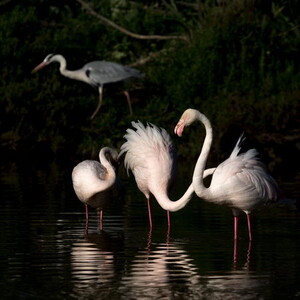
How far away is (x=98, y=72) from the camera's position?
21781 mm

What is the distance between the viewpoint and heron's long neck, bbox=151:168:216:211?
34.1 ft

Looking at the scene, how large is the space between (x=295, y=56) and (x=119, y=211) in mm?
9695

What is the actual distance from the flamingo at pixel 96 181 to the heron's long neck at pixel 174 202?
1.78ft

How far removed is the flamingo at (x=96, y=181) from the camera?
11625mm

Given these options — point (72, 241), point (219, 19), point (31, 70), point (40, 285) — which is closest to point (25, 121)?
point (31, 70)

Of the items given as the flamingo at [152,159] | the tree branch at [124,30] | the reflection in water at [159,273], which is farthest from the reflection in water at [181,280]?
the tree branch at [124,30]

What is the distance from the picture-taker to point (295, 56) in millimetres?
21953

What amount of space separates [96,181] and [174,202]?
51.5 inches

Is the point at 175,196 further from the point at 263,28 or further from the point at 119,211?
the point at 263,28

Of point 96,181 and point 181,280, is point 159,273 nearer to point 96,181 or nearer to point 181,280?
point 181,280

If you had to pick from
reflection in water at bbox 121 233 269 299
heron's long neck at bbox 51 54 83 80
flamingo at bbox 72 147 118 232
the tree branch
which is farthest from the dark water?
the tree branch

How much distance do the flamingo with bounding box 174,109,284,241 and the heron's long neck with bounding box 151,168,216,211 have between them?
22cm

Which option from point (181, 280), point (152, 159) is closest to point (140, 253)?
point (181, 280)

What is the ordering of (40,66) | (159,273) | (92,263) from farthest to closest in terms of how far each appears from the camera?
1. (40,66)
2. (92,263)
3. (159,273)
